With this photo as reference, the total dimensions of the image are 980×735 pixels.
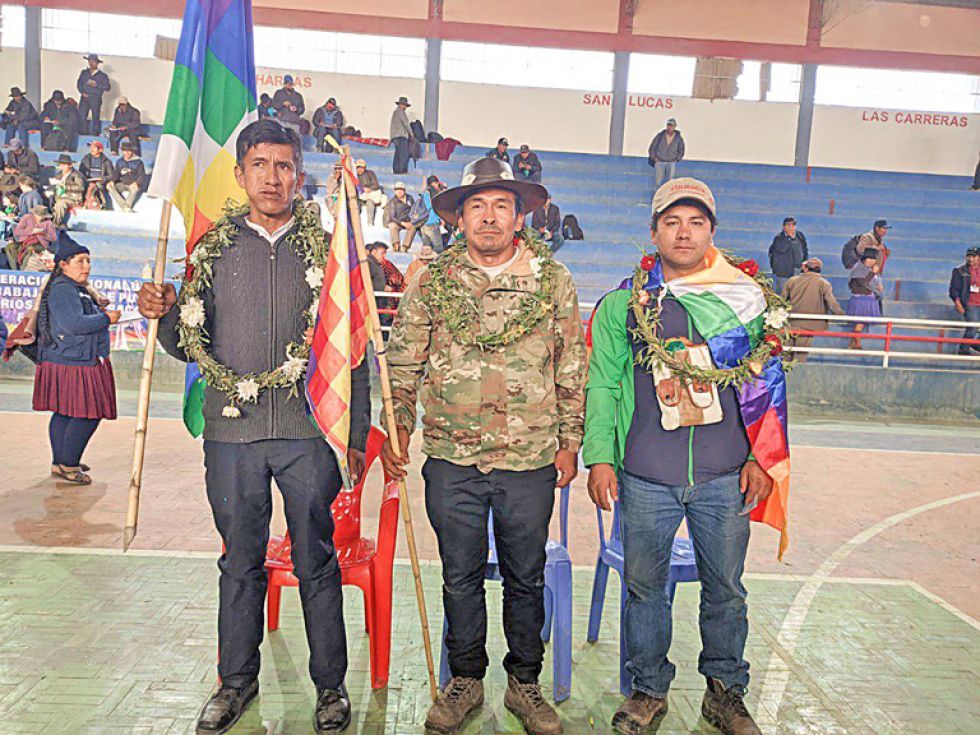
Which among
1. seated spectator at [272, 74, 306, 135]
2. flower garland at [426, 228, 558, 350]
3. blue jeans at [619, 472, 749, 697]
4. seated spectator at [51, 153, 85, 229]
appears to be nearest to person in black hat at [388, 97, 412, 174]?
seated spectator at [272, 74, 306, 135]

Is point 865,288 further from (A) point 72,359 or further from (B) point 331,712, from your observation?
(B) point 331,712

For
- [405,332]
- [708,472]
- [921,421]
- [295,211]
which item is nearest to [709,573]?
[708,472]

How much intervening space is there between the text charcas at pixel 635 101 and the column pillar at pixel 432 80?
11.9 ft

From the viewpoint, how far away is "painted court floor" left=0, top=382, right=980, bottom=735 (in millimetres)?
3205

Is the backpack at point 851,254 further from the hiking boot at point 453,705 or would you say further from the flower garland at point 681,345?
the hiking boot at point 453,705

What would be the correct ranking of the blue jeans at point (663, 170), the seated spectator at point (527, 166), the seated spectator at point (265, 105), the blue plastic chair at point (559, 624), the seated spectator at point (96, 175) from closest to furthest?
the blue plastic chair at point (559, 624)
the seated spectator at point (96, 175)
the seated spectator at point (527, 166)
the seated spectator at point (265, 105)
the blue jeans at point (663, 170)

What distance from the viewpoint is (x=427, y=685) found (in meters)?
3.41

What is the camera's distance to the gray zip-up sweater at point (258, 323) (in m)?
2.91

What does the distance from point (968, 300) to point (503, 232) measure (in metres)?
12.9

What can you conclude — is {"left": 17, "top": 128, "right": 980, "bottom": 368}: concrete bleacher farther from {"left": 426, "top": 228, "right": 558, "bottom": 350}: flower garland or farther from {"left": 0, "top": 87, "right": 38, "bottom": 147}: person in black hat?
{"left": 426, "top": 228, "right": 558, "bottom": 350}: flower garland

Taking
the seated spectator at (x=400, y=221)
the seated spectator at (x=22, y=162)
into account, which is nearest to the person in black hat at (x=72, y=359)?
the seated spectator at (x=400, y=221)

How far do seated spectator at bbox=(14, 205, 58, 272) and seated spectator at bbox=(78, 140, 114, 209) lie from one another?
2.46m

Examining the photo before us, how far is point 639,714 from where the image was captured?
3104mm

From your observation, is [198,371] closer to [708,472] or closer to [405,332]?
[405,332]
